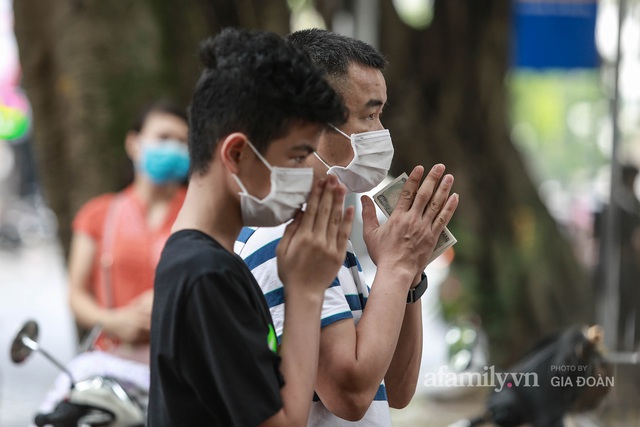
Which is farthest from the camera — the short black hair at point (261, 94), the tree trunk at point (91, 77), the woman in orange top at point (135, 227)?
the tree trunk at point (91, 77)

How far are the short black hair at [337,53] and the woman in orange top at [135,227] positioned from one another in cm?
180

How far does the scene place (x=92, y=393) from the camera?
2973 mm

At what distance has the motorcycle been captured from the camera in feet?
9.43

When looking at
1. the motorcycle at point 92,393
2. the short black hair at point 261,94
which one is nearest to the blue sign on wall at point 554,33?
the motorcycle at point 92,393

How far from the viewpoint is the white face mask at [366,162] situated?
2.23m

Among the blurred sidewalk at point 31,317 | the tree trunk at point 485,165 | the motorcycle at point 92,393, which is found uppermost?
the motorcycle at point 92,393

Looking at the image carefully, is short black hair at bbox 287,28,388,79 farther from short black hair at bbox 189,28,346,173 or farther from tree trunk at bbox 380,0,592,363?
tree trunk at bbox 380,0,592,363

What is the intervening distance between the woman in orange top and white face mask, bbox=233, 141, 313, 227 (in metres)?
2.04

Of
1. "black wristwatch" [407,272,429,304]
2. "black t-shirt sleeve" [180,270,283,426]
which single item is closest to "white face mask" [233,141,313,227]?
"black t-shirt sleeve" [180,270,283,426]

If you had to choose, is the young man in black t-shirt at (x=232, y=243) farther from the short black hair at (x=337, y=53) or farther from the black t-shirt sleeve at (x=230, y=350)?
the short black hair at (x=337, y=53)

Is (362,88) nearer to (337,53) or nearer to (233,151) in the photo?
(337,53)

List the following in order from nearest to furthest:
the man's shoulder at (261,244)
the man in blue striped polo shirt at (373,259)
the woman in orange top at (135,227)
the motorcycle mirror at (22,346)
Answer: the man in blue striped polo shirt at (373,259), the man's shoulder at (261,244), the motorcycle mirror at (22,346), the woman in orange top at (135,227)

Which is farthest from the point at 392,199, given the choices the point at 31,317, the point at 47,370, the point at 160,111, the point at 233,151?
the point at 47,370

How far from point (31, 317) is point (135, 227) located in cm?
344
